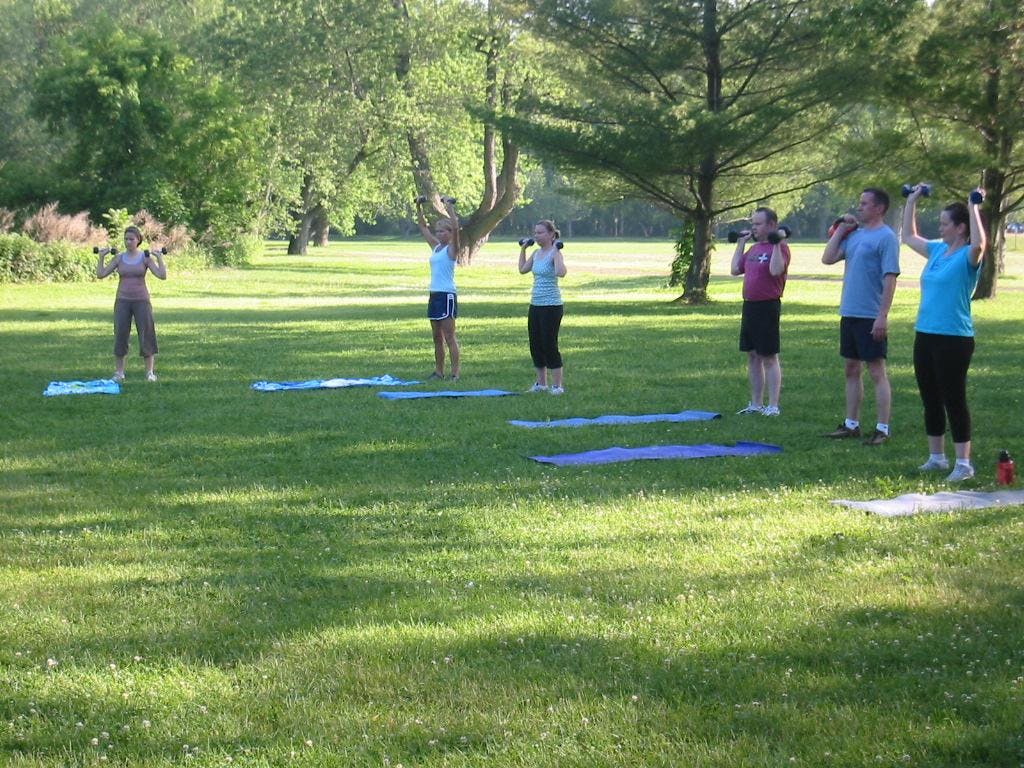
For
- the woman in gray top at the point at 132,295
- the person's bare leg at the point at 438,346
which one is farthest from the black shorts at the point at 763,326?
the woman in gray top at the point at 132,295

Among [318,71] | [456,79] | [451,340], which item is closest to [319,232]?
[456,79]

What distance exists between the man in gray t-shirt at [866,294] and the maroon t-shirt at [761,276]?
100cm

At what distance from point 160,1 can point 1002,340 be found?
5434 cm

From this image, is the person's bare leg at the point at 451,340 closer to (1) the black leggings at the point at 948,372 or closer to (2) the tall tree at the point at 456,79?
(1) the black leggings at the point at 948,372

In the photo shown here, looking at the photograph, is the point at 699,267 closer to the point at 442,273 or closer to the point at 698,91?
the point at 698,91

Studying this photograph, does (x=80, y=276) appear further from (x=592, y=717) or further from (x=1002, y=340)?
(x=592, y=717)

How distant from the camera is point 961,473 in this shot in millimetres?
8547

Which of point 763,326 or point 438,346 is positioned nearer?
point 763,326

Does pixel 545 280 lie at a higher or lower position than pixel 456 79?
lower

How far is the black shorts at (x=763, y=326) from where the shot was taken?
37.7 feet

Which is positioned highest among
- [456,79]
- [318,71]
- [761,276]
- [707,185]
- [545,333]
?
[456,79]

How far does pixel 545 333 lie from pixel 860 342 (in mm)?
3921

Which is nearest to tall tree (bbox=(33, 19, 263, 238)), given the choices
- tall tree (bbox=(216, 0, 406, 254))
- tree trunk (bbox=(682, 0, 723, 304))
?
tall tree (bbox=(216, 0, 406, 254))

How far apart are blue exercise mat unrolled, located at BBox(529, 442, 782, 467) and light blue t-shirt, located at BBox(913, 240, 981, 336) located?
1754 mm
